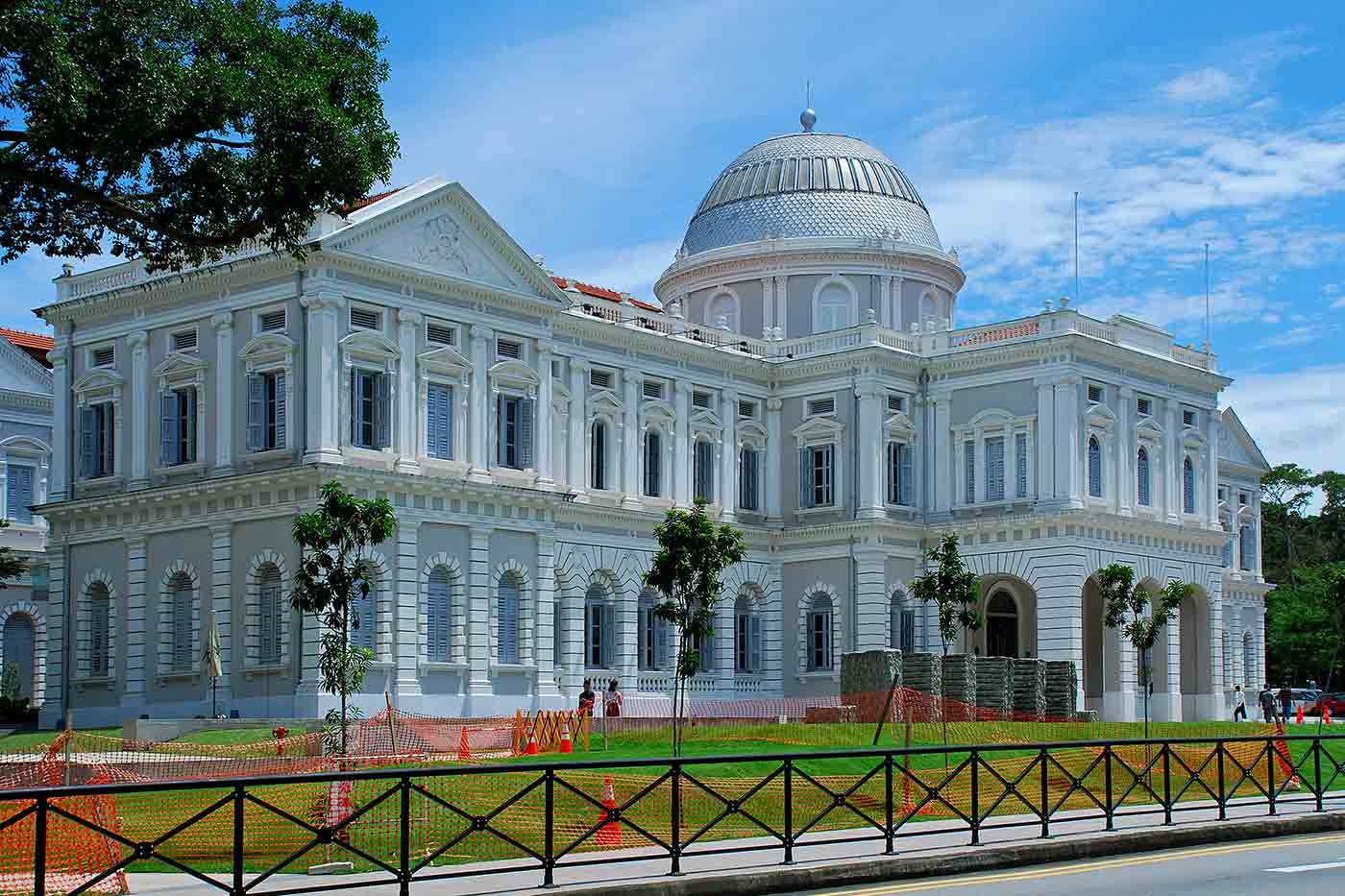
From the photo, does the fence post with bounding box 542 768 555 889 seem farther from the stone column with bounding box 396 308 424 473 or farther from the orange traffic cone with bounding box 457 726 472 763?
the stone column with bounding box 396 308 424 473

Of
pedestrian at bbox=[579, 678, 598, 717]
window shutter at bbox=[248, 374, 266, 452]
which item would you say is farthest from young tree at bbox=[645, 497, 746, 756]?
window shutter at bbox=[248, 374, 266, 452]

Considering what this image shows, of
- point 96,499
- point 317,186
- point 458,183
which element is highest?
point 458,183

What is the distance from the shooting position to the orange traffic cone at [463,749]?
119ft

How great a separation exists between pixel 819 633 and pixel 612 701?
12.4 metres

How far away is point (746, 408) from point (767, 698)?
952cm

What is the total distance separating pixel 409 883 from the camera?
17781mm

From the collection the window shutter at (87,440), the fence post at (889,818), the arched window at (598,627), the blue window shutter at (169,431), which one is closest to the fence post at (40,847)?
the fence post at (889,818)

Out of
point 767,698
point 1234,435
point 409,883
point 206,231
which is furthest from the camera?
point 1234,435

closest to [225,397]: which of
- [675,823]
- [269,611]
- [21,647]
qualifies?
[269,611]

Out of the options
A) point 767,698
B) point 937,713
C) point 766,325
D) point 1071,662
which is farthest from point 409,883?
A: point 766,325

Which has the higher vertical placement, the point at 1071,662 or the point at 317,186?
the point at 317,186

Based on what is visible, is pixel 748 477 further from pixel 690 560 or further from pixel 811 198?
pixel 690 560

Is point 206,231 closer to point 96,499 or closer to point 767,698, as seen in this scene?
point 96,499

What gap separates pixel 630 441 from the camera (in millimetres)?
57469
